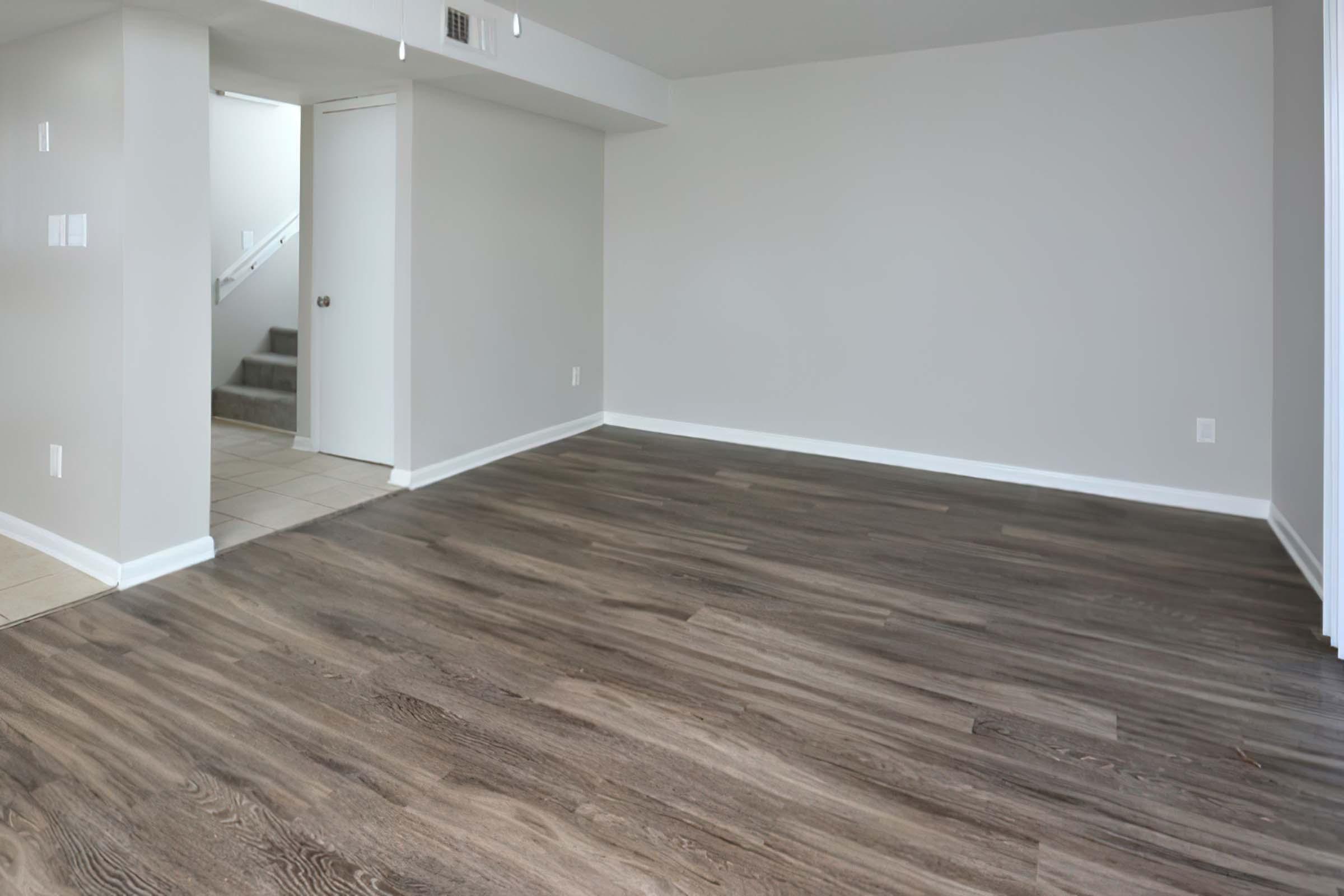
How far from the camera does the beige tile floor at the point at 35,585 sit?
9.87 feet

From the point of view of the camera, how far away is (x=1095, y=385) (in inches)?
185

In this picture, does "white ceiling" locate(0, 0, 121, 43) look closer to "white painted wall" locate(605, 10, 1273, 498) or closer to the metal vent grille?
the metal vent grille

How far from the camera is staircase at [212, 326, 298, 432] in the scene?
605cm

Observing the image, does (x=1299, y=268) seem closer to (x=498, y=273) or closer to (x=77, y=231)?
(x=498, y=273)

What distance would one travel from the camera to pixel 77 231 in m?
3.26

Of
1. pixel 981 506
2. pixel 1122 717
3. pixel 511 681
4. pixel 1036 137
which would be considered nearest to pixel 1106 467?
pixel 981 506

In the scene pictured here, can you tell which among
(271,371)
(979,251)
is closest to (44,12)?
(271,371)

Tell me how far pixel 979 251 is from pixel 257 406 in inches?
196

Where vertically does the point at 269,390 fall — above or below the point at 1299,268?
below

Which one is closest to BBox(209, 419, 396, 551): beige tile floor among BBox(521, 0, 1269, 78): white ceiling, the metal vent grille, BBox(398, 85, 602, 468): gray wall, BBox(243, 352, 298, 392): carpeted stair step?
BBox(398, 85, 602, 468): gray wall

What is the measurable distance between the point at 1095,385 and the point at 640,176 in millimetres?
3290

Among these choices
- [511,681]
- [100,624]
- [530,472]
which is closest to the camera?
[511,681]

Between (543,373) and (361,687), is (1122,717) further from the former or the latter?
(543,373)

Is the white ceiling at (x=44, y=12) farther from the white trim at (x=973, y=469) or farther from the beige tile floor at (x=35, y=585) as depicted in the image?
the white trim at (x=973, y=469)
